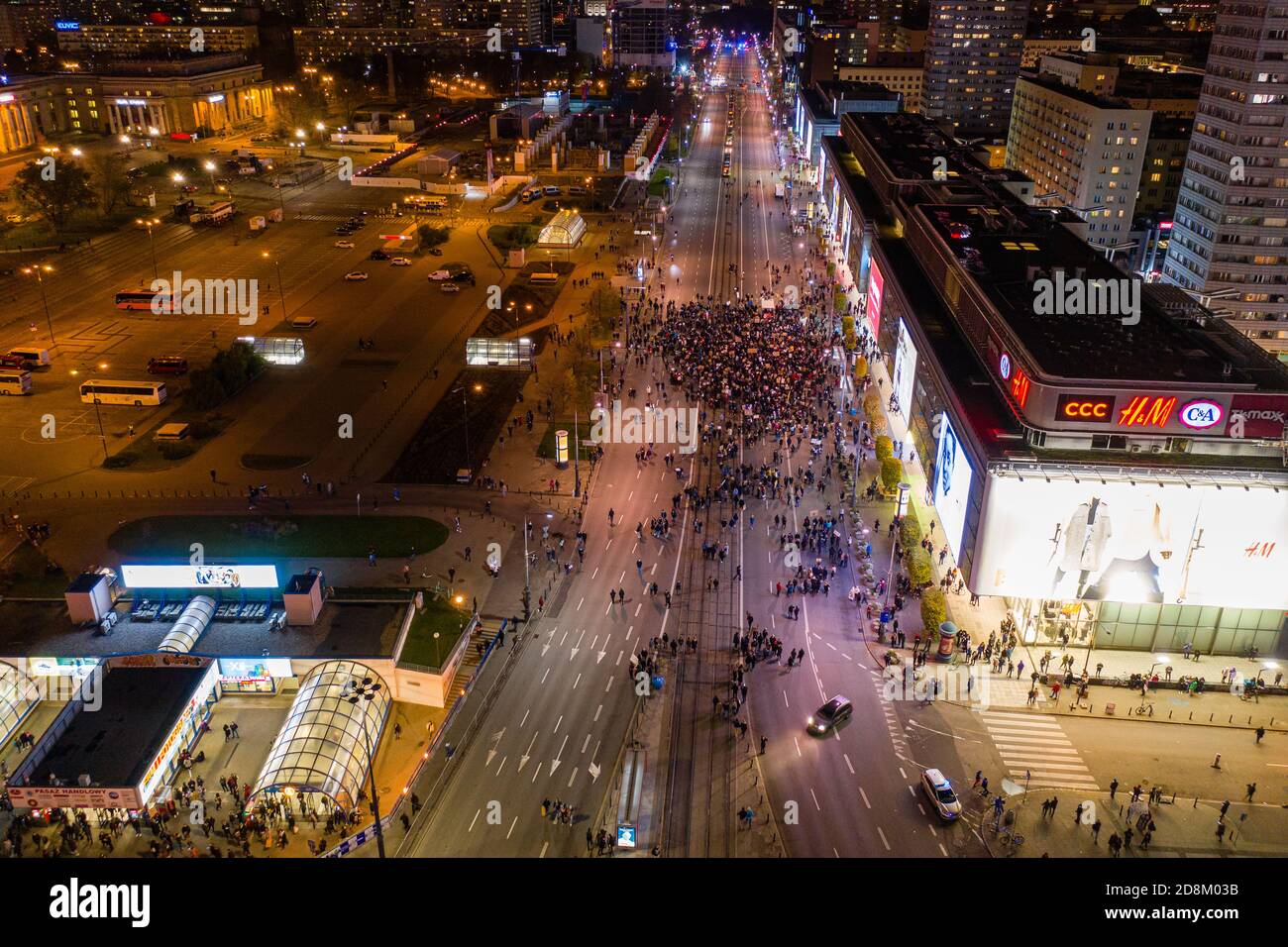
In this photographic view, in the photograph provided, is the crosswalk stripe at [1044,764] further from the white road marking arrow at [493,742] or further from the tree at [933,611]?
the white road marking arrow at [493,742]

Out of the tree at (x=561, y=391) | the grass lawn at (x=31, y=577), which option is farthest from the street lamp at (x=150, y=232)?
the grass lawn at (x=31, y=577)

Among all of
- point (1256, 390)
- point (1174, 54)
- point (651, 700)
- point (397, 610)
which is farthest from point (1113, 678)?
point (1174, 54)

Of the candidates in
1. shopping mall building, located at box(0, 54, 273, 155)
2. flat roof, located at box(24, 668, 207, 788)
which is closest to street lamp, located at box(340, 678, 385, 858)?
flat roof, located at box(24, 668, 207, 788)

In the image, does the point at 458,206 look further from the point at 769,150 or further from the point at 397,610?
the point at 397,610

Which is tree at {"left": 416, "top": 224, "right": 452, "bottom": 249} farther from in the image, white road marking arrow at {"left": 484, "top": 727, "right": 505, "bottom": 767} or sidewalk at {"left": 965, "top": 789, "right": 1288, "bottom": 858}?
sidewalk at {"left": 965, "top": 789, "right": 1288, "bottom": 858}

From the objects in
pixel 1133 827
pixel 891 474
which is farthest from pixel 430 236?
pixel 1133 827

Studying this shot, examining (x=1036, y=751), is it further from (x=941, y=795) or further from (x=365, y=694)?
(x=365, y=694)

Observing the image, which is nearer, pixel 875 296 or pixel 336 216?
pixel 875 296
